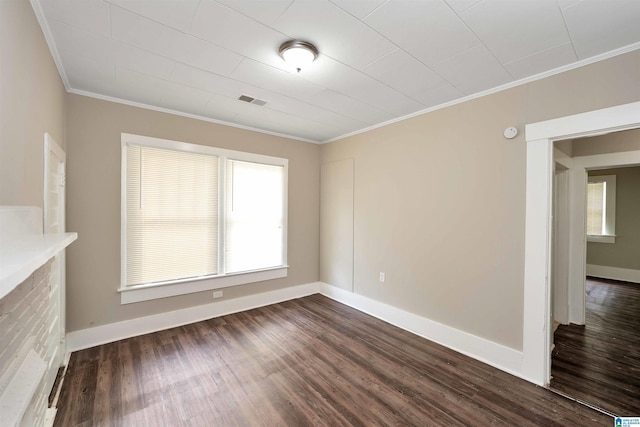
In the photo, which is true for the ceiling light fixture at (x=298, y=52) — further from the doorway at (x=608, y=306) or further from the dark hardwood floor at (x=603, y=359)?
the dark hardwood floor at (x=603, y=359)

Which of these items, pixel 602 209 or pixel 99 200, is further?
pixel 602 209

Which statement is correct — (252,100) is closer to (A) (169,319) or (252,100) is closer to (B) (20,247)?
(B) (20,247)

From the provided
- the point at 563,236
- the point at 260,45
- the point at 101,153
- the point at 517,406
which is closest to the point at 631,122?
the point at 563,236

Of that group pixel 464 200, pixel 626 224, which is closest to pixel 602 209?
pixel 626 224

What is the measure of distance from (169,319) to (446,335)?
10.9 feet

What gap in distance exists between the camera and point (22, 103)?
1.47 metres

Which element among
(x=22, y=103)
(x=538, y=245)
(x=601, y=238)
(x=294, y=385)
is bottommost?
(x=294, y=385)

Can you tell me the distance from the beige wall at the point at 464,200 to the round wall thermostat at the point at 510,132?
→ 0.17 feet

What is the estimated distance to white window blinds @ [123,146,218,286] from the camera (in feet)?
10.2

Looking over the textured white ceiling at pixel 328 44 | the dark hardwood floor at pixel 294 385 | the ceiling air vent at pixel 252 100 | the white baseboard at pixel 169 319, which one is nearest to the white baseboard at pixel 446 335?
the dark hardwood floor at pixel 294 385

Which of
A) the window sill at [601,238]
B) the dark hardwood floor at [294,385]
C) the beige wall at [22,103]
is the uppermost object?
the beige wall at [22,103]

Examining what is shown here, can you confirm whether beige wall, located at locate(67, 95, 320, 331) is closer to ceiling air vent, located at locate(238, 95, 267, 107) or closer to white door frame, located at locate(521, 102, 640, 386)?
ceiling air vent, located at locate(238, 95, 267, 107)

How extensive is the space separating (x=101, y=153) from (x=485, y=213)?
4138 mm

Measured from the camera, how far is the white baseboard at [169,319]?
9.29ft
